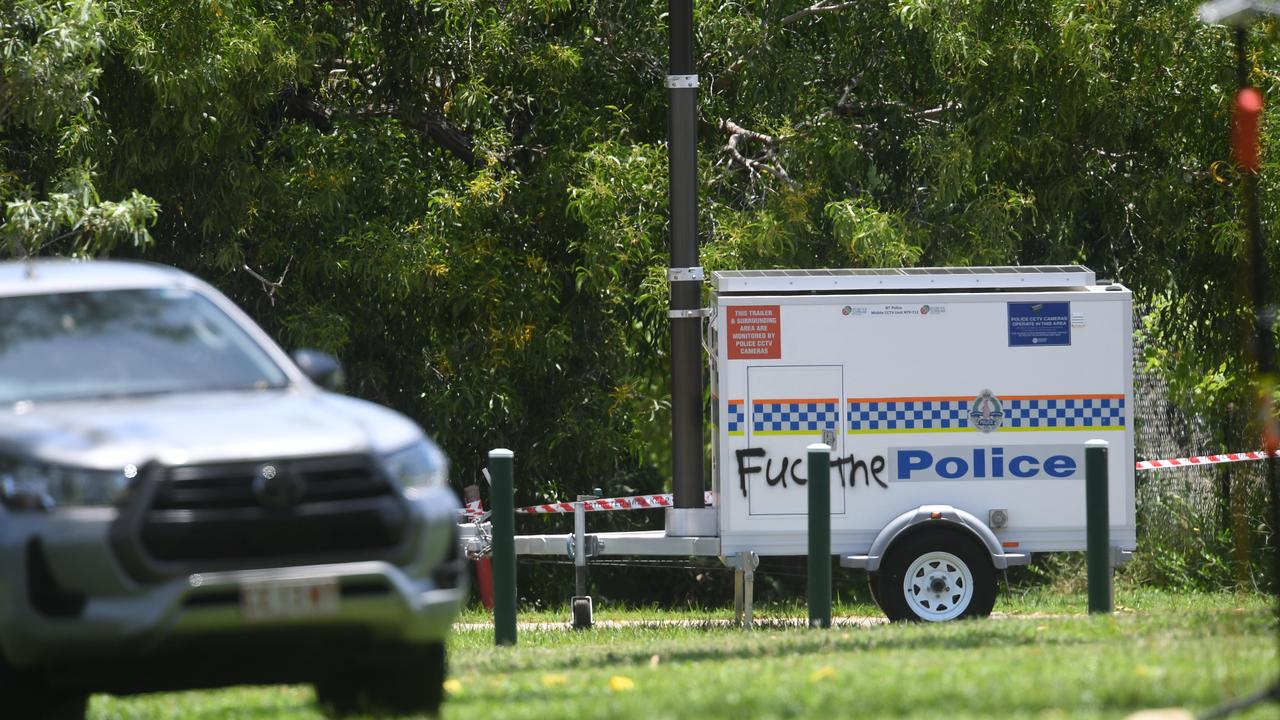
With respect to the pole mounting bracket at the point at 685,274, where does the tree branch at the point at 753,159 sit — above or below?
A: above

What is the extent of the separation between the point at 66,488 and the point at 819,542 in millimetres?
6410

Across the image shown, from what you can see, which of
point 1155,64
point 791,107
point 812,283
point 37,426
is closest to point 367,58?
point 791,107

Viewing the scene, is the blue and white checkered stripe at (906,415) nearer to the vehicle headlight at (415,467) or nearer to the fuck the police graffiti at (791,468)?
the fuck the police graffiti at (791,468)

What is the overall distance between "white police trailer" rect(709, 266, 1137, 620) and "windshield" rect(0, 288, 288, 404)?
5.85 metres

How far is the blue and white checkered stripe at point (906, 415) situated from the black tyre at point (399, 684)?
6.40 metres

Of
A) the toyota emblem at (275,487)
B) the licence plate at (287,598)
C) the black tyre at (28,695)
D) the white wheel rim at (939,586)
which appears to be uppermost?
the toyota emblem at (275,487)

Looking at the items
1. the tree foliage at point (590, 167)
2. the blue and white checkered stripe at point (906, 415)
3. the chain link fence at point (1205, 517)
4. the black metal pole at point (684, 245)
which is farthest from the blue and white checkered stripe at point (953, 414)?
the chain link fence at point (1205, 517)

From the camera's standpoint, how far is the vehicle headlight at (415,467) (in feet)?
17.6

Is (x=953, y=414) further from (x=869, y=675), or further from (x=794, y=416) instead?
(x=869, y=675)

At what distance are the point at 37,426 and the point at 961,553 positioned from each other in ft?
25.9

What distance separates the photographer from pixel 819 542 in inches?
423

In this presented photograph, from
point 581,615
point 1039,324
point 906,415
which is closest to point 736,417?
point 906,415

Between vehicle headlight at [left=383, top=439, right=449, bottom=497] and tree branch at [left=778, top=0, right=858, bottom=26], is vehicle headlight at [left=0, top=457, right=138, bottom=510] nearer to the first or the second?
vehicle headlight at [left=383, top=439, right=449, bottom=497]

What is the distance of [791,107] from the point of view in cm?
1555
